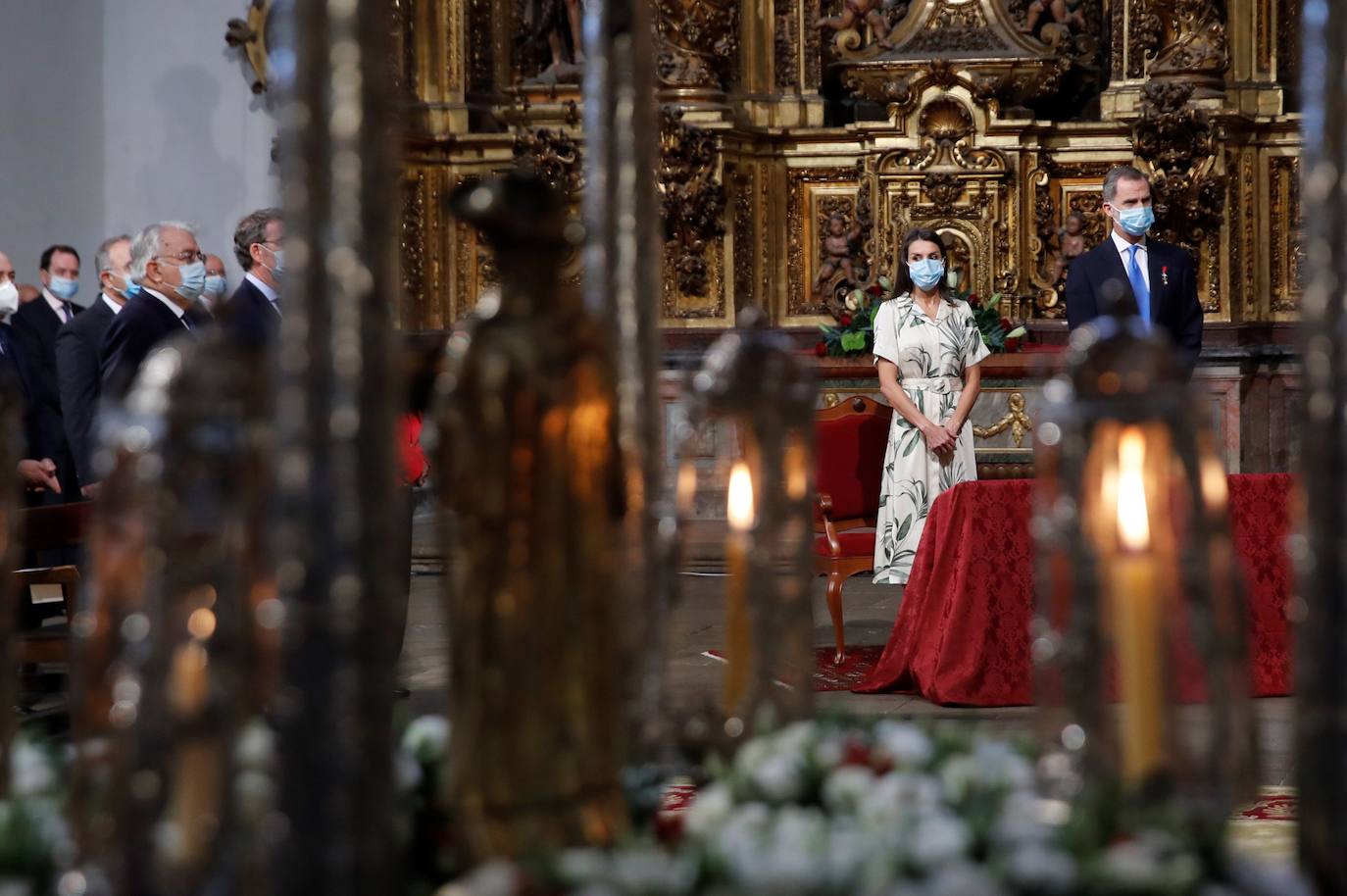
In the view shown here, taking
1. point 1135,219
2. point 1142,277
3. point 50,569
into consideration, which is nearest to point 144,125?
point 1135,219

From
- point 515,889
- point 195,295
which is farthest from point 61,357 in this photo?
point 515,889

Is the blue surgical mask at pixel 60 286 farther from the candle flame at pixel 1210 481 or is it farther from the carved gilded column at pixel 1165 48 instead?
the candle flame at pixel 1210 481

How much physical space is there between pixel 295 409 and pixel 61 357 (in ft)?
19.4

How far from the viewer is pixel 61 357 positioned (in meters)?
6.95

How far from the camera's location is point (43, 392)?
8.65 meters

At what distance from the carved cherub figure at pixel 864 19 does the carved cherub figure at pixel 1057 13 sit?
0.76 meters

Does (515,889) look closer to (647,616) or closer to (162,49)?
(647,616)

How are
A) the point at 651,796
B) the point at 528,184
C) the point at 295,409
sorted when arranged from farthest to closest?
the point at 651,796 < the point at 528,184 < the point at 295,409

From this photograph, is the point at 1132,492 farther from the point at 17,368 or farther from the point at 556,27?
the point at 556,27

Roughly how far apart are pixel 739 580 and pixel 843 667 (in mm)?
4432

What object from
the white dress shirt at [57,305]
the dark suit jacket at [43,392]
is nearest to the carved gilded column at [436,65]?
the white dress shirt at [57,305]

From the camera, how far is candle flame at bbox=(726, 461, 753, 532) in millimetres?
2197

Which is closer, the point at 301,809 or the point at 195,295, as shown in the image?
the point at 301,809

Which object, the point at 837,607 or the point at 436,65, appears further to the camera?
the point at 436,65
